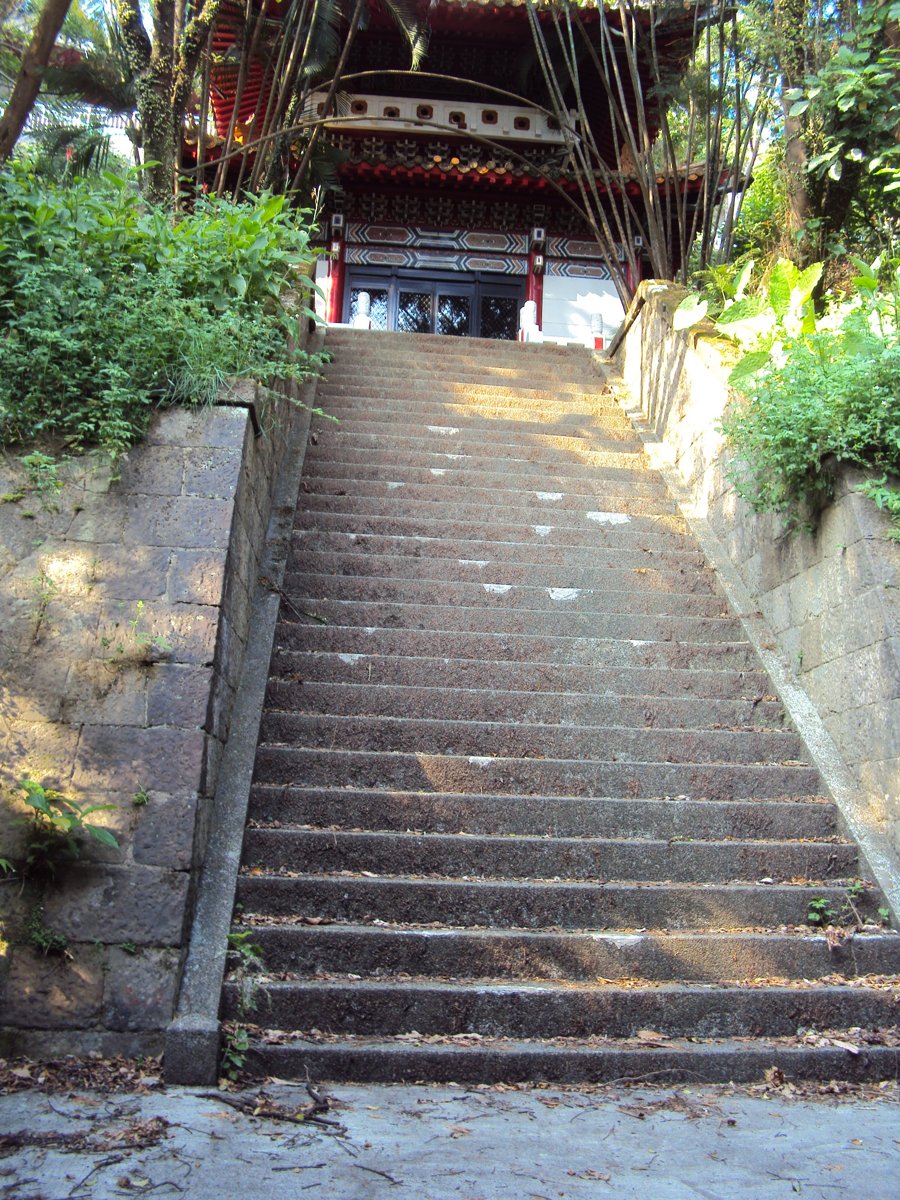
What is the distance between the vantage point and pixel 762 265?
32.7 feet

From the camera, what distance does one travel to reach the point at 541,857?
406 cm

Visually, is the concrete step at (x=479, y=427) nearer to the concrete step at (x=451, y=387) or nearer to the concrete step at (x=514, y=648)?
the concrete step at (x=451, y=387)

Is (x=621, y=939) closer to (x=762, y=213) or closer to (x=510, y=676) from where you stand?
(x=510, y=676)

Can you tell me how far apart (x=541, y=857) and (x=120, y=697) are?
5.69 ft

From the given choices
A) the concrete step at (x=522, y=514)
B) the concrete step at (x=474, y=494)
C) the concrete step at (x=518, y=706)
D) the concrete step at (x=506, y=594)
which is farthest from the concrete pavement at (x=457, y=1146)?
the concrete step at (x=474, y=494)

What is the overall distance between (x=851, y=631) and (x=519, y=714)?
1580mm

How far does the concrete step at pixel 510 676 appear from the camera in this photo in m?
5.03

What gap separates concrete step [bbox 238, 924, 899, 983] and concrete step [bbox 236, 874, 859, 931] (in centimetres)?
9

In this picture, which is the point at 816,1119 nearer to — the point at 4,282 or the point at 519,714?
the point at 519,714

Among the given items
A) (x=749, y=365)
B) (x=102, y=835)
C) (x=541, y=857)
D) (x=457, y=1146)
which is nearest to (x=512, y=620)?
(x=541, y=857)

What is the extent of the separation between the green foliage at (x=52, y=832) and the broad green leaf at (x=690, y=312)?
18.6 ft

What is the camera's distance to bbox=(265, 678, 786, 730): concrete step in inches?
190

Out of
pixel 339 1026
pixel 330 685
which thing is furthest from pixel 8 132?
pixel 339 1026

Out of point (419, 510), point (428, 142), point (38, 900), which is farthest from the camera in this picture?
point (428, 142)
